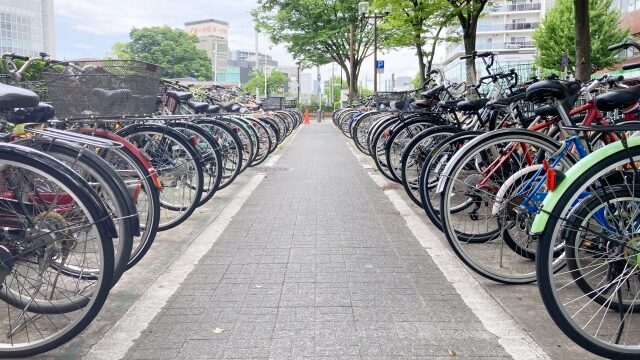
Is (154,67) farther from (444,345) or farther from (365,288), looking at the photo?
(444,345)

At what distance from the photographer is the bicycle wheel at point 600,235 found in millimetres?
2604

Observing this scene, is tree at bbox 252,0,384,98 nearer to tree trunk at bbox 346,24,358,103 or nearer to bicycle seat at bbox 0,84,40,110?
tree trunk at bbox 346,24,358,103

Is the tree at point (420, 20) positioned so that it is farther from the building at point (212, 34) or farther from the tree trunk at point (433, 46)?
the building at point (212, 34)

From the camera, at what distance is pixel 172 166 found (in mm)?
5297

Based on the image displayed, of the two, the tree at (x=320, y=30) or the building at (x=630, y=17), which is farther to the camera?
the building at (x=630, y=17)

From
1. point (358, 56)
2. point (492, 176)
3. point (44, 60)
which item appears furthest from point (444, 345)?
point (358, 56)

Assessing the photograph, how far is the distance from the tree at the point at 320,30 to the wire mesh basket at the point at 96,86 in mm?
28976

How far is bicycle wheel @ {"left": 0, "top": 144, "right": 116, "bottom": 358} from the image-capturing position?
2.71 meters

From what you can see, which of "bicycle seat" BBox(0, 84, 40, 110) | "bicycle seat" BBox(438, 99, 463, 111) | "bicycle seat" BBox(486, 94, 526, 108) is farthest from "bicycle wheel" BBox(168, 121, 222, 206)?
"bicycle seat" BBox(486, 94, 526, 108)

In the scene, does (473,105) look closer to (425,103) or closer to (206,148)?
(425,103)

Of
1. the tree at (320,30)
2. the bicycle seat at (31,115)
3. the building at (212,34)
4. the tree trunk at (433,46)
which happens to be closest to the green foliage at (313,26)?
the tree at (320,30)

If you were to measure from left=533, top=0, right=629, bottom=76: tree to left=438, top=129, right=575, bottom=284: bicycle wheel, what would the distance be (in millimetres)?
33352

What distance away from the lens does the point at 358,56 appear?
37.0 m

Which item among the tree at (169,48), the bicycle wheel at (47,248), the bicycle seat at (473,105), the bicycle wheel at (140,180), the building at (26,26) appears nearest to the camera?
the bicycle wheel at (47,248)
